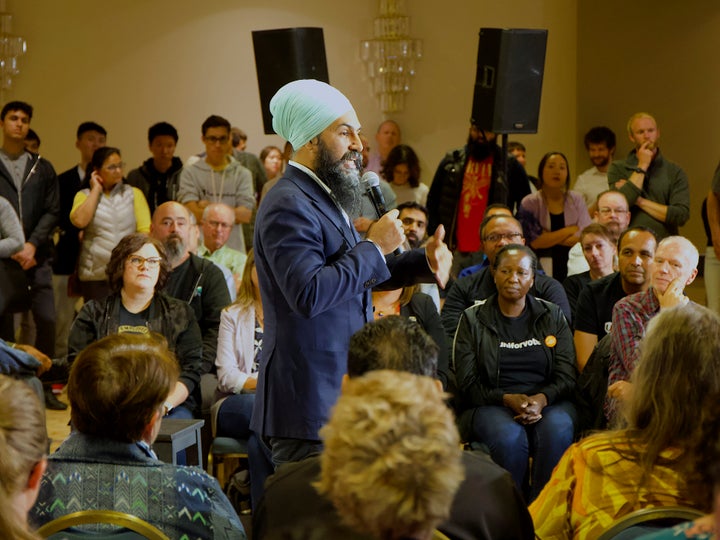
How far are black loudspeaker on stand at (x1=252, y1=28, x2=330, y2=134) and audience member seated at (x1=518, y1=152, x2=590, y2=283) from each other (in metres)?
1.45

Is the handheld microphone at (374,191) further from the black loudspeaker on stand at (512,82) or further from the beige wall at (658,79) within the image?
the beige wall at (658,79)

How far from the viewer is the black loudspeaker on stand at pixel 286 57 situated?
5484 mm

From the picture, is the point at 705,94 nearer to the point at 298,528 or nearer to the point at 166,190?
the point at 166,190

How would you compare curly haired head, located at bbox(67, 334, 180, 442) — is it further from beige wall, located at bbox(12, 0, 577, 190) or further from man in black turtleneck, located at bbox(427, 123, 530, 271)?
beige wall, located at bbox(12, 0, 577, 190)

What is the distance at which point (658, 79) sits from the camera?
8156 mm

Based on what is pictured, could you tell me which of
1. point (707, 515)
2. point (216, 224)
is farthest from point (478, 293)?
point (707, 515)

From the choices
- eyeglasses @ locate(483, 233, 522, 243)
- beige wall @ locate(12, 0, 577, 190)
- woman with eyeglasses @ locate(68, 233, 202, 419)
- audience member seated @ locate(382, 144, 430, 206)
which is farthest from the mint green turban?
beige wall @ locate(12, 0, 577, 190)

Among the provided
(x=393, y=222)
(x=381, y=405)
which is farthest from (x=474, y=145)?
(x=381, y=405)

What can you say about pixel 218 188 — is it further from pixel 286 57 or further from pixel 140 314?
pixel 140 314

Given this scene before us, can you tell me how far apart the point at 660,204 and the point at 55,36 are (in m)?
5.23

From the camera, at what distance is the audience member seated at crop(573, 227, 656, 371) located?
4.05 meters

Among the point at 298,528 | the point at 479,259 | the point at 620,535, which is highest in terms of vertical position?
the point at 298,528

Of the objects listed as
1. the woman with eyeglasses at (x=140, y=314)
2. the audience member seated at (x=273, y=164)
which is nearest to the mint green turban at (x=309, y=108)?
the woman with eyeglasses at (x=140, y=314)

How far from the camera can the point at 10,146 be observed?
6188 mm
